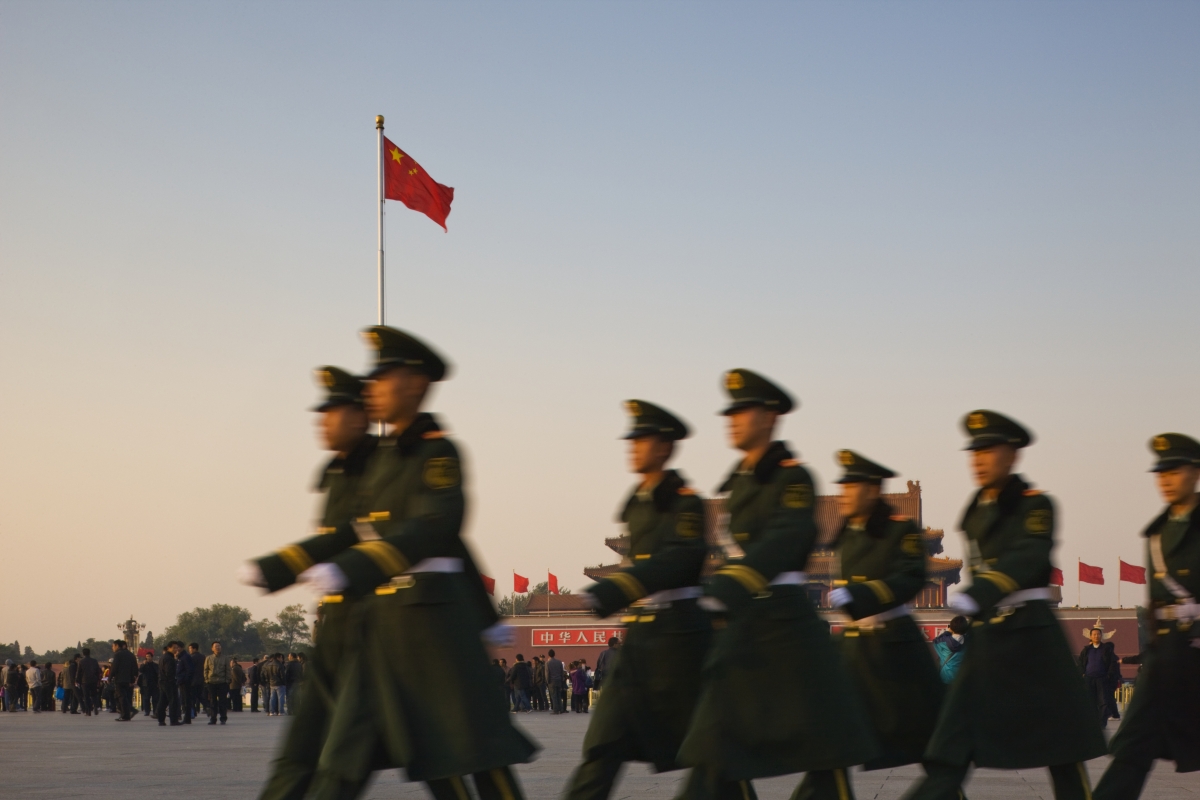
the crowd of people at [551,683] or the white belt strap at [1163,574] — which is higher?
the white belt strap at [1163,574]

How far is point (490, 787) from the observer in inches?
187

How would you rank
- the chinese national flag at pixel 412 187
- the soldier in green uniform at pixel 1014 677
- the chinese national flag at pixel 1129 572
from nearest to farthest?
the soldier in green uniform at pixel 1014 677, the chinese national flag at pixel 412 187, the chinese national flag at pixel 1129 572

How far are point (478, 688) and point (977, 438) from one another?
9.29 feet

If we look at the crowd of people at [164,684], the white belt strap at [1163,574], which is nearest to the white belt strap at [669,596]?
the white belt strap at [1163,574]

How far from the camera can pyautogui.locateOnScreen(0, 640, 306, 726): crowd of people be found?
22.5 meters

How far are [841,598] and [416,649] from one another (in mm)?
2534

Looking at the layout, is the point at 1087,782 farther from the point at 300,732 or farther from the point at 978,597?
the point at 300,732

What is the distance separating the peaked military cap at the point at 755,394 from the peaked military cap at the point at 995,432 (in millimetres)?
1117

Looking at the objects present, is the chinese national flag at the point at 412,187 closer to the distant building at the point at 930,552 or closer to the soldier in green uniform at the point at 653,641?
the soldier in green uniform at the point at 653,641

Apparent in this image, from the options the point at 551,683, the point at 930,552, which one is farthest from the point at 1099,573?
the point at 551,683

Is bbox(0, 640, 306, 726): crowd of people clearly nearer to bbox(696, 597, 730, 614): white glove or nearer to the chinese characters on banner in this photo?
bbox(696, 597, 730, 614): white glove

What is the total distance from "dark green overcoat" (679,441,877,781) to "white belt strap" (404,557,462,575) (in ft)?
3.54

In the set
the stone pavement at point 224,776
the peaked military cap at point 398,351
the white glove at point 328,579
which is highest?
the peaked military cap at point 398,351

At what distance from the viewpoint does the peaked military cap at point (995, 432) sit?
21.0ft
